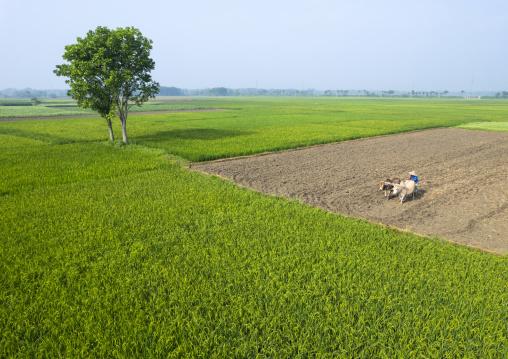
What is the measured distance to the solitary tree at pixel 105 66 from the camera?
2059cm

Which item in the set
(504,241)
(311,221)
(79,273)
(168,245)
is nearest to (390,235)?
(311,221)

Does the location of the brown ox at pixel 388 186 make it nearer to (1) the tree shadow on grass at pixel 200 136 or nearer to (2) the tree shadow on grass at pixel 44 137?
(1) the tree shadow on grass at pixel 200 136

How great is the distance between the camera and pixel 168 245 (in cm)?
769

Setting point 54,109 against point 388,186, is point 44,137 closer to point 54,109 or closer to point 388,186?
point 388,186

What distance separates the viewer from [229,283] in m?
6.09

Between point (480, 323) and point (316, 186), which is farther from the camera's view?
point (316, 186)

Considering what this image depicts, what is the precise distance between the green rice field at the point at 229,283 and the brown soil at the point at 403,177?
152cm

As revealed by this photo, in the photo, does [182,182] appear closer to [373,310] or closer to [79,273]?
[79,273]

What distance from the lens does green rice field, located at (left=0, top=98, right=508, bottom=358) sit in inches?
182

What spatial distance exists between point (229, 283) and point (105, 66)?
19.8 meters

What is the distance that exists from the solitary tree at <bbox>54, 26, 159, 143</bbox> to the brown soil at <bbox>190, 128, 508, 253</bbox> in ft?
29.3

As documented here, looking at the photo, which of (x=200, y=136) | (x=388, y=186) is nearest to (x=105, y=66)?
(x=200, y=136)

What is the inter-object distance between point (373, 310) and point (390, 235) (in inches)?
146

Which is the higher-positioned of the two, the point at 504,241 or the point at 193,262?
the point at 193,262
